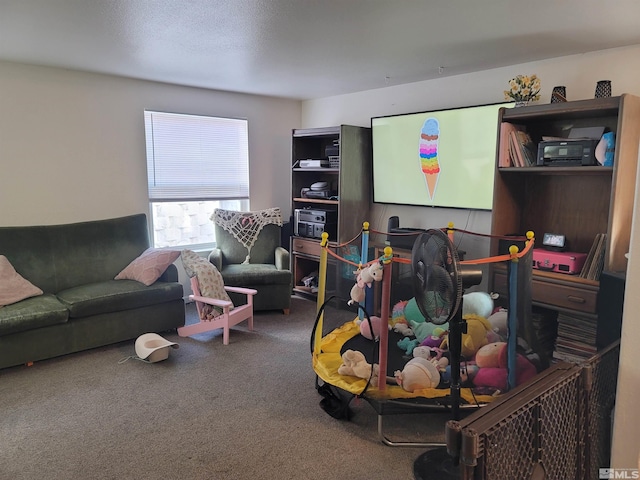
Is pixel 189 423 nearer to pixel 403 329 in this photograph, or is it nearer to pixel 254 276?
pixel 403 329

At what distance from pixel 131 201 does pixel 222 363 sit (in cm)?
215

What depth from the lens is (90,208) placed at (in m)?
4.45

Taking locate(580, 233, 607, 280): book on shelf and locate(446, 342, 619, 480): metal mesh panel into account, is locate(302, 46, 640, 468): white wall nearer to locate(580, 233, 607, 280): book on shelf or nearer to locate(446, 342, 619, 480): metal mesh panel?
locate(580, 233, 607, 280): book on shelf

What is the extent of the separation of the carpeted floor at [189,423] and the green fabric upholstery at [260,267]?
928mm

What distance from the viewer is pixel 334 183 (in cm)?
545

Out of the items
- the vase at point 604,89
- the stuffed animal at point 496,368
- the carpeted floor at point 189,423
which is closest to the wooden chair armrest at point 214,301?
the carpeted floor at point 189,423

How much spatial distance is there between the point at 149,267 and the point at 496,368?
2971 millimetres

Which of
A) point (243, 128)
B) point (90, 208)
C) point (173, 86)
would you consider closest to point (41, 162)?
point (90, 208)

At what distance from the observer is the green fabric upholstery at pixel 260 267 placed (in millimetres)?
4559

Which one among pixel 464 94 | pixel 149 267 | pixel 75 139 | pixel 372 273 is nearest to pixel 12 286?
pixel 149 267

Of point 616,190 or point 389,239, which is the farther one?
point 389,239

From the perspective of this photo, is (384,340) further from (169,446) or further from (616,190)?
(616,190)

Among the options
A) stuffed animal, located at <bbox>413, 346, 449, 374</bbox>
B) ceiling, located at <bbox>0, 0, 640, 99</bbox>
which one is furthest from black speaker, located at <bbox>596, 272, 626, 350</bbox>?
ceiling, located at <bbox>0, 0, 640, 99</bbox>

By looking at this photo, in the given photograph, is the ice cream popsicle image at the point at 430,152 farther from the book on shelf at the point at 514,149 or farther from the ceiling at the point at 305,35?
the book on shelf at the point at 514,149
